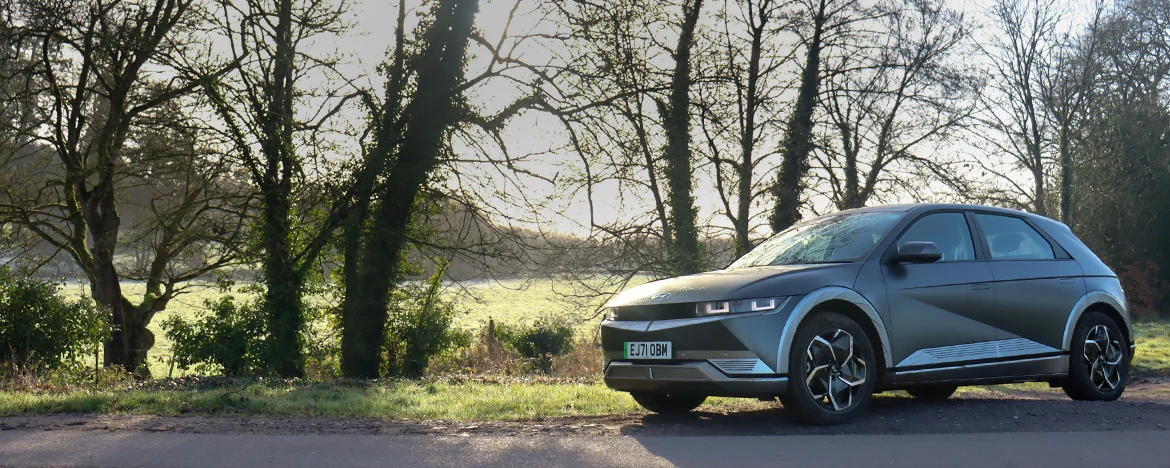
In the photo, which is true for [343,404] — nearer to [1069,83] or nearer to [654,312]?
[654,312]

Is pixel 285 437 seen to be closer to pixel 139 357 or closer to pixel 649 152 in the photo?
pixel 649 152

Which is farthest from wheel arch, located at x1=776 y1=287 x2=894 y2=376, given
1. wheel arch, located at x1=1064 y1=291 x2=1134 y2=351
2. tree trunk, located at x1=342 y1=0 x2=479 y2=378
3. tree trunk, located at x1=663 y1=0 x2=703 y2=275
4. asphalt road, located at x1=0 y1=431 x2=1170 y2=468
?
tree trunk, located at x1=342 y1=0 x2=479 y2=378

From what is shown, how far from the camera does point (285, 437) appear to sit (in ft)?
21.7

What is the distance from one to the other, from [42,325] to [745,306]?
13.1 meters

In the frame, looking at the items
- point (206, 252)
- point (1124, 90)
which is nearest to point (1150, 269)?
point (1124, 90)

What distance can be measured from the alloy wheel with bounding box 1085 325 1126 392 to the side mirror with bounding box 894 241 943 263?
7.87 ft

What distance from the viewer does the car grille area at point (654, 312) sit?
712 cm

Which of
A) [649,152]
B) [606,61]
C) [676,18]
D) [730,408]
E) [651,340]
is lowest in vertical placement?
[730,408]

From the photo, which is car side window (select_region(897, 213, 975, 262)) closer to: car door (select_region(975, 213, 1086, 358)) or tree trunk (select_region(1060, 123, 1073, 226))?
car door (select_region(975, 213, 1086, 358))

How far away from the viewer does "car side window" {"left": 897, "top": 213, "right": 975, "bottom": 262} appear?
320 inches

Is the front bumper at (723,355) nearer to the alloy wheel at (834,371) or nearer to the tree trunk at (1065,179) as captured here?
the alloy wheel at (834,371)

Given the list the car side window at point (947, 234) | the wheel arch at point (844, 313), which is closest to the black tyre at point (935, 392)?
the car side window at point (947, 234)

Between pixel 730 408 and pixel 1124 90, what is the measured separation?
3257cm

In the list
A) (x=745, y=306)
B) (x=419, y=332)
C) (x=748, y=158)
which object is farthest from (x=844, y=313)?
(x=748, y=158)
